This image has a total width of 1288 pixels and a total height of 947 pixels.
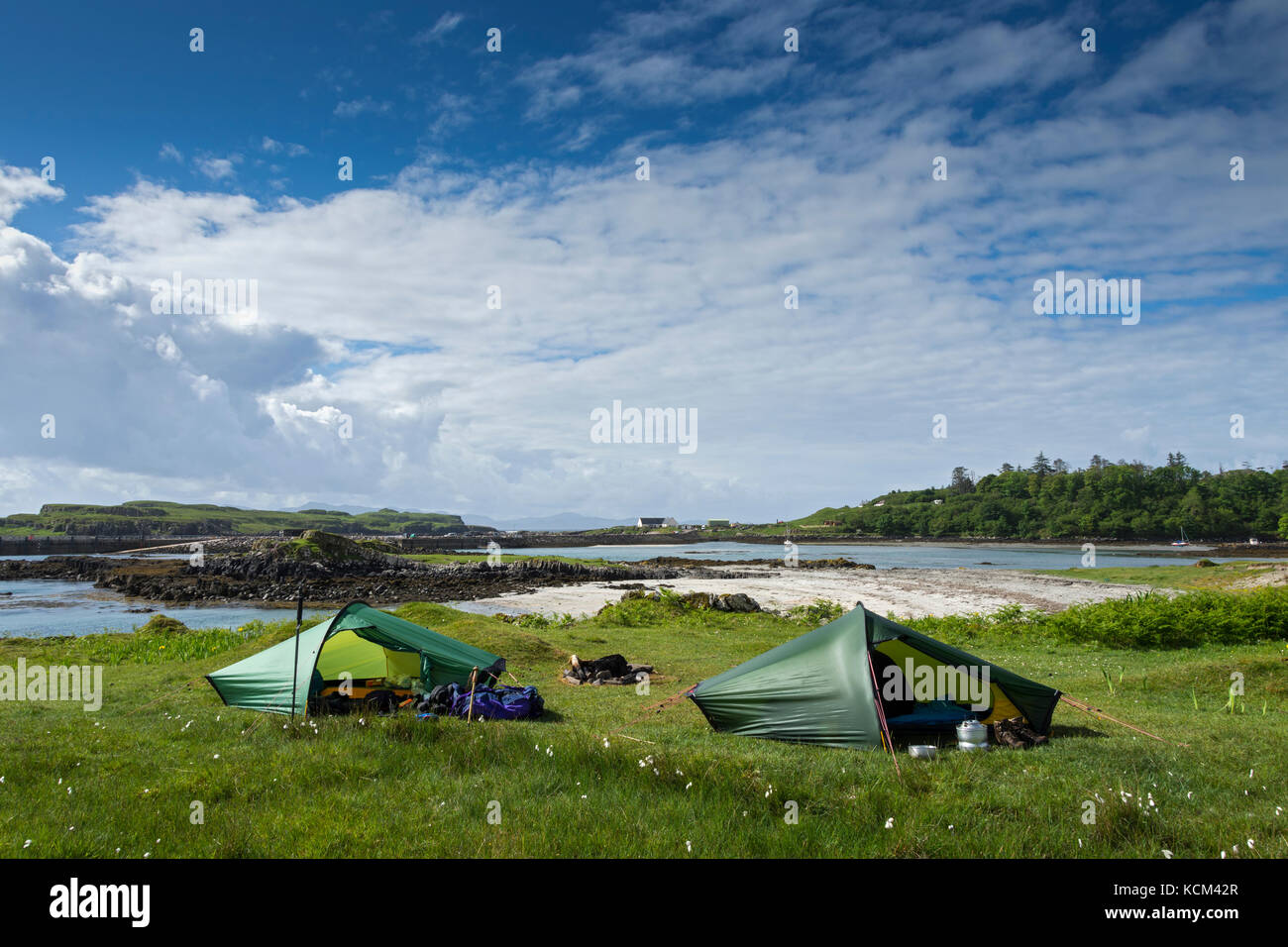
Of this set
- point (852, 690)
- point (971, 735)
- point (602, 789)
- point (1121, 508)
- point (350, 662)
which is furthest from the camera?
point (1121, 508)

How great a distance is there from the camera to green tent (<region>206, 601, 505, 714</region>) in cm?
1284

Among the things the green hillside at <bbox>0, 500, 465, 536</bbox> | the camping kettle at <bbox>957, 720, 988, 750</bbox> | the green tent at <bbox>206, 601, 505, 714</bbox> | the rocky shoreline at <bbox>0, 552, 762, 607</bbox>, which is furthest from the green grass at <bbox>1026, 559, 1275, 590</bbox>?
the green hillside at <bbox>0, 500, 465, 536</bbox>

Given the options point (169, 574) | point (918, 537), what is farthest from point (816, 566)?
point (918, 537)

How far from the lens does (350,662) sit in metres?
14.4

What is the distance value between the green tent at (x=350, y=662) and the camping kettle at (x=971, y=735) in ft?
28.8

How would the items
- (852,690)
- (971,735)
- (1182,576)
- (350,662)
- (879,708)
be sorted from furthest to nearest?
(1182,576), (350,662), (852,690), (879,708), (971,735)

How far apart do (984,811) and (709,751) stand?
330 centimetres

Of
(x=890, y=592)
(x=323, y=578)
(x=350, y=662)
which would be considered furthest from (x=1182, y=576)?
(x=323, y=578)

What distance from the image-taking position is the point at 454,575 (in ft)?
193

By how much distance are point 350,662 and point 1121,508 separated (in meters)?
179

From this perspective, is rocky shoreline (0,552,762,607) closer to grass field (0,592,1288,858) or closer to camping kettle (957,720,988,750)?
grass field (0,592,1288,858)

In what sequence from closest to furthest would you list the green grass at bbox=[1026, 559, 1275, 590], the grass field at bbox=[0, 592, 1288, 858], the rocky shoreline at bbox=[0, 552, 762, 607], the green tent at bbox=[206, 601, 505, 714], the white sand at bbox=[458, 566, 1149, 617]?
the grass field at bbox=[0, 592, 1288, 858] < the green tent at bbox=[206, 601, 505, 714] < the white sand at bbox=[458, 566, 1149, 617] < the green grass at bbox=[1026, 559, 1275, 590] < the rocky shoreline at bbox=[0, 552, 762, 607]

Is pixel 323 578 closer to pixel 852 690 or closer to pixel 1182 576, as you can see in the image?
pixel 852 690

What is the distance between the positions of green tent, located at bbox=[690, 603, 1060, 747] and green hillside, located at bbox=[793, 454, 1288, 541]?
158596mm
